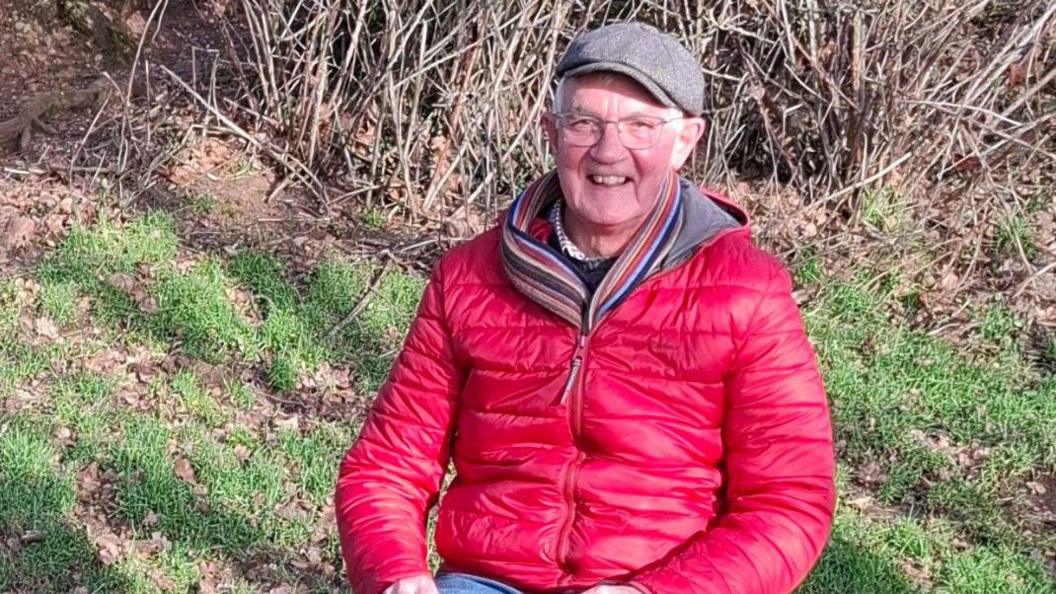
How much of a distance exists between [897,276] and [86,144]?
4.22m

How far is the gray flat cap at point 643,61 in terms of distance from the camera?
2.56m

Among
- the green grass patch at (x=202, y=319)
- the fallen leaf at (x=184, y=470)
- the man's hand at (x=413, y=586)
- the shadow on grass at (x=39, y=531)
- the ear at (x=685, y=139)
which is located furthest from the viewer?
the green grass patch at (x=202, y=319)

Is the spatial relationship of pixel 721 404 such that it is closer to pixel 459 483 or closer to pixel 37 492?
pixel 459 483

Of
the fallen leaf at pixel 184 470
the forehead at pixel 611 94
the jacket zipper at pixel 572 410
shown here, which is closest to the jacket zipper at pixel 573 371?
the jacket zipper at pixel 572 410

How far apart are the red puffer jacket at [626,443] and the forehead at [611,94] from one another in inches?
10.4

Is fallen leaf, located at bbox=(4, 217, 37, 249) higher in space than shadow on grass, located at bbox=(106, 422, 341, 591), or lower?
higher

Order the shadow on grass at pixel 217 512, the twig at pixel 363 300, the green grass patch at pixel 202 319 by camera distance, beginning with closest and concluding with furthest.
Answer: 1. the shadow on grass at pixel 217 512
2. the green grass patch at pixel 202 319
3. the twig at pixel 363 300

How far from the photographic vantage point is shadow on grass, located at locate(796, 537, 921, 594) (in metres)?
4.32

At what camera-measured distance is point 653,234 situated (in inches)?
105

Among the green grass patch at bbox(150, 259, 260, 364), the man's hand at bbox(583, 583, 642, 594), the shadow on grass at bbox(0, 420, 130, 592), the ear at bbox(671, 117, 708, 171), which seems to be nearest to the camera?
the man's hand at bbox(583, 583, 642, 594)

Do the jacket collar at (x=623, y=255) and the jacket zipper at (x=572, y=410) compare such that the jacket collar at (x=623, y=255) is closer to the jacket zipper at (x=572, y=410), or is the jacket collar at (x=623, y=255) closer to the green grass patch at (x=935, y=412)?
the jacket zipper at (x=572, y=410)

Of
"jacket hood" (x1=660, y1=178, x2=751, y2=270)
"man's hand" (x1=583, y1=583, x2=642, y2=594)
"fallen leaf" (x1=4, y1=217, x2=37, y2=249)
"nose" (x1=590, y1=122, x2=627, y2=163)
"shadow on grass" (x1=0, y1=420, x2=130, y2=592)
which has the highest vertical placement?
"nose" (x1=590, y1=122, x2=627, y2=163)

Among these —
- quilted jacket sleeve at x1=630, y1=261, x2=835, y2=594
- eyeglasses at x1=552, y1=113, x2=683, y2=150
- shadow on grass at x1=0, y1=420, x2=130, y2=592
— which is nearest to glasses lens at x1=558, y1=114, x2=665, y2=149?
eyeglasses at x1=552, y1=113, x2=683, y2=150

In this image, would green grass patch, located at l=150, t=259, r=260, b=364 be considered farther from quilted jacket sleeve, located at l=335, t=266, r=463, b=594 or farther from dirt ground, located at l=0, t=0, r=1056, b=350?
quilted jacket sleeve, located at l=335, t=266, r=463, b=594
